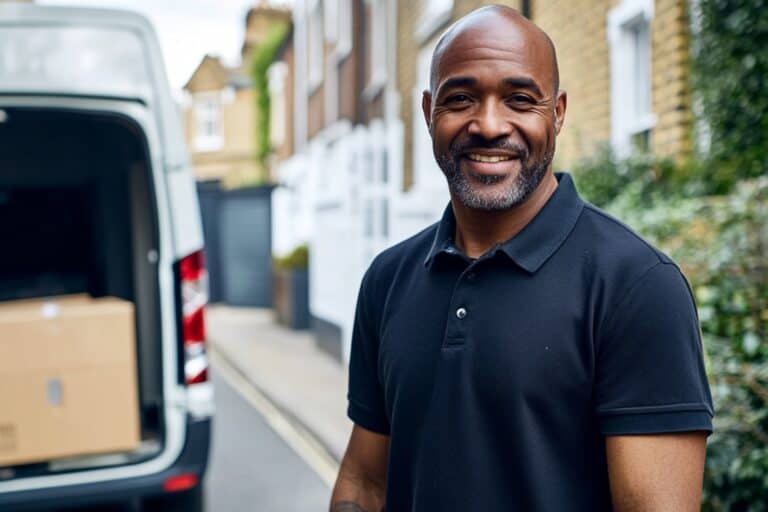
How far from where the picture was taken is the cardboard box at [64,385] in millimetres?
4305

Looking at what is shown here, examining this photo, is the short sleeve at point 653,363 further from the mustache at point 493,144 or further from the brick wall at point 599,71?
the brick wall at point 599,71

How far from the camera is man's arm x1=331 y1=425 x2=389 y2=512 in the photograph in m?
1.88

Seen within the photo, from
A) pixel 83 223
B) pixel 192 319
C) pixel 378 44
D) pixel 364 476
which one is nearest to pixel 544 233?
pixel 364 476

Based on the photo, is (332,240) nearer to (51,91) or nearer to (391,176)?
(391,176)

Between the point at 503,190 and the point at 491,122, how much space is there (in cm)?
12

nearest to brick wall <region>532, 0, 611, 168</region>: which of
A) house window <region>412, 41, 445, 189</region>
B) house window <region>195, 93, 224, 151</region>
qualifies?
house window <region>412, 41, 445, 189</region>

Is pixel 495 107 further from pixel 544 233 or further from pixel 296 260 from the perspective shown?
pixel 296 260

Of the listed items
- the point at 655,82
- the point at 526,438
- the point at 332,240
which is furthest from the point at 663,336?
the point at 332,240

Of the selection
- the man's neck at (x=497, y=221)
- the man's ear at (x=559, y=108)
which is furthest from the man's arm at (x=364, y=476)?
the man's ear at (x=559, y=108)

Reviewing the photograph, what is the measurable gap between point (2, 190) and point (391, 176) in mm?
4505

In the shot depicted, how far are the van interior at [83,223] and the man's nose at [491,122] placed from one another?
2.86 metres

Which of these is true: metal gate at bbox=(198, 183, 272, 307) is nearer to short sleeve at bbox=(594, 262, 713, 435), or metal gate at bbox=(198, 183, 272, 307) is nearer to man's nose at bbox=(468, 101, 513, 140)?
man's nose at bbox=(468, 101, 513, 140)

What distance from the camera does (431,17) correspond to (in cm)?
1101

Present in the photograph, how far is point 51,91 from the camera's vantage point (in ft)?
13.2
